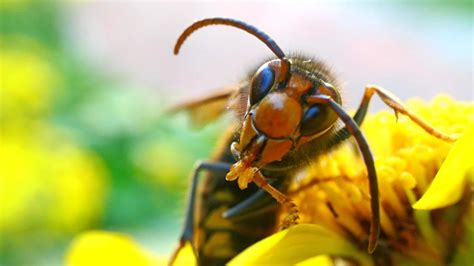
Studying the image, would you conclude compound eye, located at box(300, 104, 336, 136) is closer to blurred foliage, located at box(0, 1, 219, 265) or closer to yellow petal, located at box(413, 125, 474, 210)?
yellow petal, located at box(413, 125, 474, 210)

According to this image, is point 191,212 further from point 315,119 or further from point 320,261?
point 315,119

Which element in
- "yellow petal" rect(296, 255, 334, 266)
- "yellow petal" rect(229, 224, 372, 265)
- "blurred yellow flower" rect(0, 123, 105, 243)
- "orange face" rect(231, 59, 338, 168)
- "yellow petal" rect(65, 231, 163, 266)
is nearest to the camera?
"orange face" rect(231, 59, 338, 168)

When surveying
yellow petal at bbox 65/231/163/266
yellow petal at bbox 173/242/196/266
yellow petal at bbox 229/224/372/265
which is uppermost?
yellow petal at bbox 65/231/163/266

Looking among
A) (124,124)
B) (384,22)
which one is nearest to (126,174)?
(124,124)

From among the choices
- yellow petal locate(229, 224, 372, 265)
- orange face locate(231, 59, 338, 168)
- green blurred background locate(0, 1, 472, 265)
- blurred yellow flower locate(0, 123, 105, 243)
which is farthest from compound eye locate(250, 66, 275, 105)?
blurred yellow flower locate(0, 123, 105, 243)

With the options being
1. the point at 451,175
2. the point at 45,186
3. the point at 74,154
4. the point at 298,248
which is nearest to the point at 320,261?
the point at 298,248

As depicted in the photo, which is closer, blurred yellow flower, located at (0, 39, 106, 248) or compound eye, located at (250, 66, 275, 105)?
compound eye, located at (250, 66, 275, 105)

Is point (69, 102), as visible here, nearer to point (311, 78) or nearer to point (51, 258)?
point (51, 258)

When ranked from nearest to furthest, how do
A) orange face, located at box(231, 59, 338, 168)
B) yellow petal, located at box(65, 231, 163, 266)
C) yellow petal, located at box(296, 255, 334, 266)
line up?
orange face, located at box(231, 59, 338, 168) → yellow petal, located at box(296, 255, 334, 266) → yellow petal, located at box(65, 231, 163, 266)
